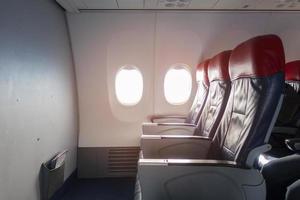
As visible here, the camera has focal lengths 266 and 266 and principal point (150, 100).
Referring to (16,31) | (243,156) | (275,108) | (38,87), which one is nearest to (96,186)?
(38,87)

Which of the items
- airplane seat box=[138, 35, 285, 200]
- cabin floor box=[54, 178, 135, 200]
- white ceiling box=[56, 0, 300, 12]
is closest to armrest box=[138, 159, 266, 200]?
airplane seat box=[138, 35, 285, 200]

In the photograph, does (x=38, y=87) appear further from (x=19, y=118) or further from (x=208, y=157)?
(x=208, y=157)

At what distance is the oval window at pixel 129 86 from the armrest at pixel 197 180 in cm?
214

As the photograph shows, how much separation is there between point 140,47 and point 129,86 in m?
0.53

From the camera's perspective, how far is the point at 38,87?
87.0 inches

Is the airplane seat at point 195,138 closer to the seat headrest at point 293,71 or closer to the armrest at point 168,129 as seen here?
the armrest at point 168,129

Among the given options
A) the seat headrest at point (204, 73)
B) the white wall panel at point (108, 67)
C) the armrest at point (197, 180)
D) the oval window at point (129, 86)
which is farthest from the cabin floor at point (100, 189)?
the armrest at point (197, 180)

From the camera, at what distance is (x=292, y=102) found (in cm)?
256

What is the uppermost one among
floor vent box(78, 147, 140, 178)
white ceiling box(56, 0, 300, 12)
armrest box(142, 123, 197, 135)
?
white ceiling box(56, 0, 300, 12)

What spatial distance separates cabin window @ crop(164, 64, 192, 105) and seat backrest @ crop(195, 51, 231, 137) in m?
0.97

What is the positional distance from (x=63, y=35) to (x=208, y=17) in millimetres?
1757

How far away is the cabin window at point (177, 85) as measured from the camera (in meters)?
3.46

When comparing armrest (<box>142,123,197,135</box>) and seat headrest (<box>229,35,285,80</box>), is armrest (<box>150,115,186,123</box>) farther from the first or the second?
seat headrest (<box>229,35,285,80</box>)

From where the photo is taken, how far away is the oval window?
3441 mm
